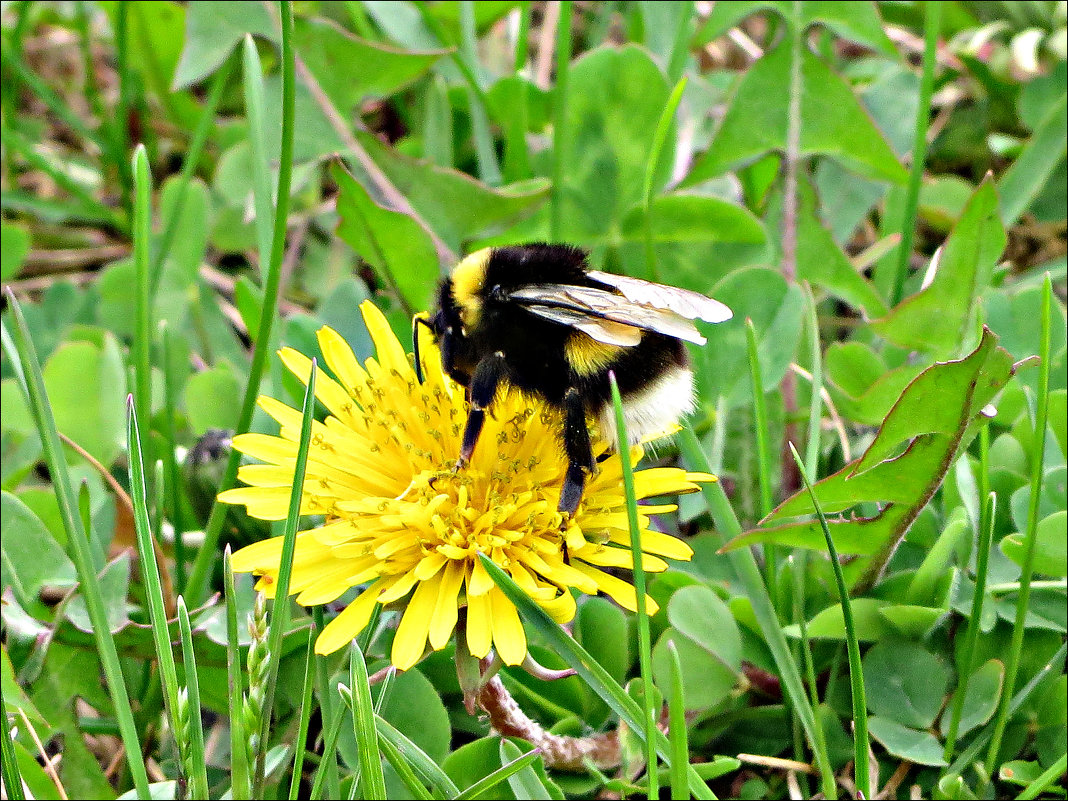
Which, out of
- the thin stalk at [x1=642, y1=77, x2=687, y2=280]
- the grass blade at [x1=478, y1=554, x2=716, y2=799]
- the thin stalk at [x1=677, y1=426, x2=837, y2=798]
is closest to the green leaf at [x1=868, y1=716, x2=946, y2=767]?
the thin stalk at [x1=677, y1=426, x2=837, y2=798]

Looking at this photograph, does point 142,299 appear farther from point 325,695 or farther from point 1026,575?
point 1026,575

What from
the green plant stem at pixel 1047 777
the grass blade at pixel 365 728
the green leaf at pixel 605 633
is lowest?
the green plant stem at pixel 1047 777

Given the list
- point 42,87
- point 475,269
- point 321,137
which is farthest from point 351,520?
point 42,87

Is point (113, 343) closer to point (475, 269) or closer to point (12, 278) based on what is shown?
point (12, 278)

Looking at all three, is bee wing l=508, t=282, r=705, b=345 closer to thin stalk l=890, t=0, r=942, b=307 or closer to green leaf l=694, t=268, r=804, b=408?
green leaf l=694, t=268, r=804, b=408

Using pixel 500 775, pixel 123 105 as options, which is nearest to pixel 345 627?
pixel 500 775

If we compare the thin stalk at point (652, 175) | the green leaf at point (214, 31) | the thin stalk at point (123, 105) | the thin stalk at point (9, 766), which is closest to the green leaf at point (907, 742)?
the thin stalk at point (652, 175)

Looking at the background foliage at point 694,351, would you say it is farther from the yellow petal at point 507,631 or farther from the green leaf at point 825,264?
the yellow petal at point 507,631
